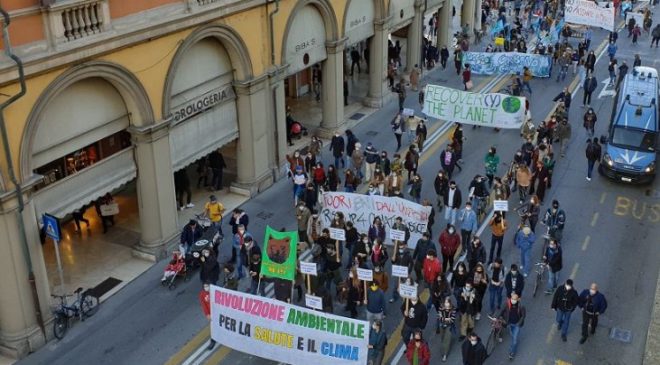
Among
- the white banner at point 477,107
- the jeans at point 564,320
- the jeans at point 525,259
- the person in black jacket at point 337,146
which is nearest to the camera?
the jeans at point 564,320

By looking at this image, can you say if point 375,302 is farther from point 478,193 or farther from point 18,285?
point 18,285

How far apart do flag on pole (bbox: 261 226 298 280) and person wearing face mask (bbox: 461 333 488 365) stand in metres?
4.71

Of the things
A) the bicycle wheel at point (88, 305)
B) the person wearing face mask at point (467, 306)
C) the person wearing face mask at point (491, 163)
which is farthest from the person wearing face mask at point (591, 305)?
the bicycle wheel at point (88, 305)

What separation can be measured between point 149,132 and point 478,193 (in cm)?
981

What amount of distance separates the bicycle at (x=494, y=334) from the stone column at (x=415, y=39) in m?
22.0

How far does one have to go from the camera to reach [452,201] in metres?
22.1

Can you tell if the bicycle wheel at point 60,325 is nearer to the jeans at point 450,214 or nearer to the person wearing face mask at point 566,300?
the jeans at point 450,214

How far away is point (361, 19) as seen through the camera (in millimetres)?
31297

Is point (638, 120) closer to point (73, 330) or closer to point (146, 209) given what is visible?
point (146, 209)

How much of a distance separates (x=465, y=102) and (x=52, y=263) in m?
16.1

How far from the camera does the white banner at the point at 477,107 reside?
28219mm

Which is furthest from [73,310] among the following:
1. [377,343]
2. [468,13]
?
[468,13]

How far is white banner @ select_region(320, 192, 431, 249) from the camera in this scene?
66.6 feet

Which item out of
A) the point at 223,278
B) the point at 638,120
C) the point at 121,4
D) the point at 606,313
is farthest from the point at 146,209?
the point at 638,120
